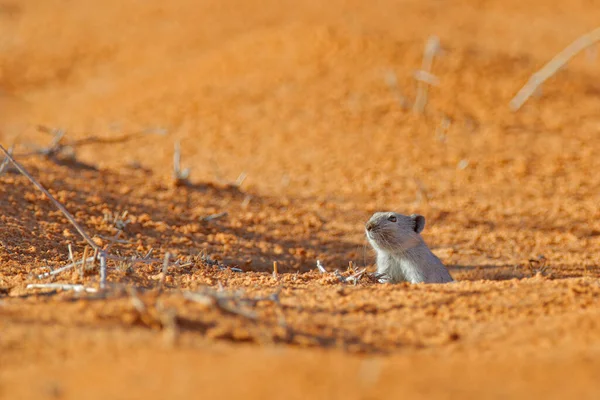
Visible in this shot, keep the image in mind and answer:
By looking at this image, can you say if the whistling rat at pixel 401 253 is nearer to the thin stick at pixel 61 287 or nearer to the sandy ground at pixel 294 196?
the sandy ground at pixel 294 196

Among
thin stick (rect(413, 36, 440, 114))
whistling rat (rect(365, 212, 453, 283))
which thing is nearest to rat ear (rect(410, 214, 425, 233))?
whistling rat (rect(365, 212, 453, 283))

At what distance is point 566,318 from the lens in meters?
4.82

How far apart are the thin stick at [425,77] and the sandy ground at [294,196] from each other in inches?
6.7

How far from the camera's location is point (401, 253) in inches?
304

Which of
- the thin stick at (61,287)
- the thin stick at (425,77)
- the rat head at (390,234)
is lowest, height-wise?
the thin stick at (61,287)

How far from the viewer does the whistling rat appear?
752 centimetres

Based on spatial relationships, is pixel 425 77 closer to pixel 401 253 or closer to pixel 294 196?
pixel 294 196

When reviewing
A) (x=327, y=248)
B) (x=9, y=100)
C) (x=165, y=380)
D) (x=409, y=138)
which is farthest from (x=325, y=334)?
(x=9, y=100)

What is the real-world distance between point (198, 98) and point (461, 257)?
6.87m

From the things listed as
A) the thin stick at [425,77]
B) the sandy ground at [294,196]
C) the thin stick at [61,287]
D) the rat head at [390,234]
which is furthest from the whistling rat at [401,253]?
the thin stick at [425,77]

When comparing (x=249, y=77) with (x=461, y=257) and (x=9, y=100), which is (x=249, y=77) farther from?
(x=461, y=257)

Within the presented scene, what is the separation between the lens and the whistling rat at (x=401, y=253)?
7523 mm

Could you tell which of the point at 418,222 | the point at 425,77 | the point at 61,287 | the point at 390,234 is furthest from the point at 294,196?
the point at 61,287

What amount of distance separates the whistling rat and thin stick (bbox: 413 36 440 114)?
5.19m
